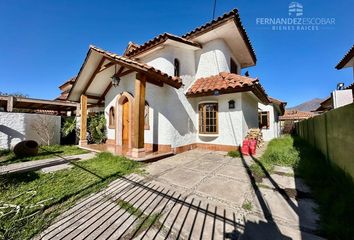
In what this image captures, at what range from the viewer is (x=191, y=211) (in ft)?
9.62

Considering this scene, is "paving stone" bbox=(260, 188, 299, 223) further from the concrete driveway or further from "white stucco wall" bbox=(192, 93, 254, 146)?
"white stucco wall" bbox=(192, 93, 254, 146)

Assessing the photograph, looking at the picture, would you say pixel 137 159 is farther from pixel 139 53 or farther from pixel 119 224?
pixel 139 53

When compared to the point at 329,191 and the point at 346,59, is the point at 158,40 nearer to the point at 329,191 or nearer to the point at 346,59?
the point at 329,191

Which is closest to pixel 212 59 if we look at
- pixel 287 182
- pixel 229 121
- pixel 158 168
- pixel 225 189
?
pixel 229 121

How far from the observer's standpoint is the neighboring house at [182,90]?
787 cm

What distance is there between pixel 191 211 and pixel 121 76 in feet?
25.5

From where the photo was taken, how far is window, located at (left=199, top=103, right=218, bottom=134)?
8852 mm

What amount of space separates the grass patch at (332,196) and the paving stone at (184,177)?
8.23ft

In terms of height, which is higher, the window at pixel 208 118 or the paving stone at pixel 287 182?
the window at pixel 208 118

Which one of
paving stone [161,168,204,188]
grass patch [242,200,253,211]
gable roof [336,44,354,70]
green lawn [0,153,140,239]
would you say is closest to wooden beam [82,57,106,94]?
green lawn [0,153,140,239]

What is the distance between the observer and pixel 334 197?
320cm

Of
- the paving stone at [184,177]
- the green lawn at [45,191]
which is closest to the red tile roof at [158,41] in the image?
the green lawn at [45,191]

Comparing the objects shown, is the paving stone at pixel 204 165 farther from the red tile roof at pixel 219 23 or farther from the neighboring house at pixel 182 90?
Answer: the red tile roof at pixel 219 23

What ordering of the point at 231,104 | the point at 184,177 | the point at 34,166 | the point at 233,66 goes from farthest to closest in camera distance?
1. the point at 233,66
2. the point at 231,104
3. the point at 34,166
4. the point at 184,177
